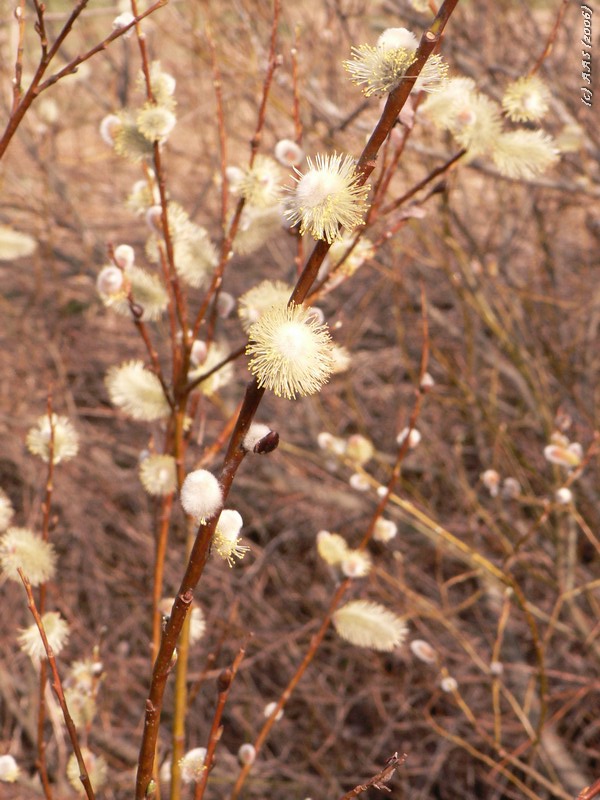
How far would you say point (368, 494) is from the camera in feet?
10.8

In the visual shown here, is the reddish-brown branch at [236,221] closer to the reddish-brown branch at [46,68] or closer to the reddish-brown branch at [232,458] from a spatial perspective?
the reddish-brown branch at [46,68]

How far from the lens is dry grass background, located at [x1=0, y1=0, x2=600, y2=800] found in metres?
2.63

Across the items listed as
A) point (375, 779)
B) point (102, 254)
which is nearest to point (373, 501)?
point (102, 254)

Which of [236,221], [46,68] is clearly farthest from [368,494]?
[46,68]

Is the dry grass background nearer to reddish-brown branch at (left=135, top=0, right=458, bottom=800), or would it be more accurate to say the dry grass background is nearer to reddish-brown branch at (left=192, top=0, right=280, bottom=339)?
reddish-brown branch at (left=192, top=0, right=280, bottom=339)

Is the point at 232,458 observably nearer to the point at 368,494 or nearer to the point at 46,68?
the point at 46,68

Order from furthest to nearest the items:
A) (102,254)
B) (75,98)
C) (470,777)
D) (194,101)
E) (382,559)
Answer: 1. (75,98)
2. (194,101)
3. (102,254)
4. (382,559)
5. (470,777)

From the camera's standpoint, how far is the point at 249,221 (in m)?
1.14

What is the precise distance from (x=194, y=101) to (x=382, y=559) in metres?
2.49

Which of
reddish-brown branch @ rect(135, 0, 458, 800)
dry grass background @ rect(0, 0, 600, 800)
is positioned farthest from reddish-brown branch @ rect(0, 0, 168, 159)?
dry grass background @ rect(0, 0, 600, 800)

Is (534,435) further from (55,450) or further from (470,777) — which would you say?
(55,450)

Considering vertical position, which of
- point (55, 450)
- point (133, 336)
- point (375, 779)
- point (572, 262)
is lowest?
point (375, 779)

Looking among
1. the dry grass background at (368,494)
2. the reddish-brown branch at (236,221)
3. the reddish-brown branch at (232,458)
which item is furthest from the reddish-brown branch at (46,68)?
the dry grass background at (368,494)

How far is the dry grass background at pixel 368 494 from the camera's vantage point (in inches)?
103
